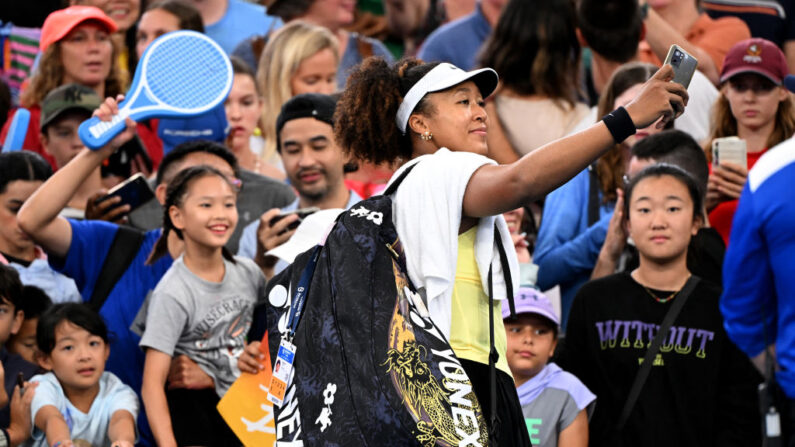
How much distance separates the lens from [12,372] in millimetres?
5336

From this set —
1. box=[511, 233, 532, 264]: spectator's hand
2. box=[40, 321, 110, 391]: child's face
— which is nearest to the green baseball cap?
box=[40, 321, 110, 391]: child's face

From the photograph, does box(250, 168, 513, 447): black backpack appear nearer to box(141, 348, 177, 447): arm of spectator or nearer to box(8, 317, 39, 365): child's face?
box(141, 348, 177, 447): arm of spectator

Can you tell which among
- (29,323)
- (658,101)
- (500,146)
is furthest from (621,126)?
(500,146)

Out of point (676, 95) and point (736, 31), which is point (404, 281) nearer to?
point (676, 95)

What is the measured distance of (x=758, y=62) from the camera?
20.3ft

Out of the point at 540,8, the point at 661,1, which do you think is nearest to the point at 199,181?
the point at 540,8

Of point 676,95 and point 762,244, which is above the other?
point 676,95

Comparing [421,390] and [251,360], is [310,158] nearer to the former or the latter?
[251,360]

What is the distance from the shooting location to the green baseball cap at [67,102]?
6.50m

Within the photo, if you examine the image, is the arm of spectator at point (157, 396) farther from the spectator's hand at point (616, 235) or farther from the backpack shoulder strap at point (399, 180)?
the spectator's hand at point (616, 235)

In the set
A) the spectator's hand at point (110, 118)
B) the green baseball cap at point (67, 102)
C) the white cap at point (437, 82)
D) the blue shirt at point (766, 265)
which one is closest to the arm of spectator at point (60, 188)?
the spectator's hand at point (110, 118)

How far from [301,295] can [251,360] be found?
1.50m

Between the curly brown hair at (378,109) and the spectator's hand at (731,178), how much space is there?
2.09 meters

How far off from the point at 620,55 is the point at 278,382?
13.1 feet
